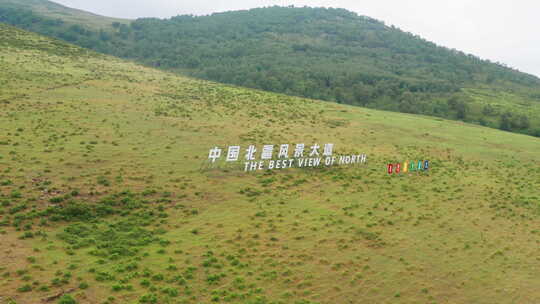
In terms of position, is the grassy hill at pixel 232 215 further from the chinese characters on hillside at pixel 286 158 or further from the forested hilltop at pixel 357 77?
the forested hilltop at pixel 357 77

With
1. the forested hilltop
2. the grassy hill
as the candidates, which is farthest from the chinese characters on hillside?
the forested hilltop

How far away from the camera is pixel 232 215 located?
26.4m

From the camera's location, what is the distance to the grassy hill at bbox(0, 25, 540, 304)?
61.5 feet

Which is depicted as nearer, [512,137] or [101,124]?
[101,124]

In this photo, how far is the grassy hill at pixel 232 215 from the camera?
61.5 ft

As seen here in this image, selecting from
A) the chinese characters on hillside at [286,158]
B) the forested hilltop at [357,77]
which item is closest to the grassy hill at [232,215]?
the chinese characters on hillside at [286,158]

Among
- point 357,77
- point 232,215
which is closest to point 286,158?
point 232,215

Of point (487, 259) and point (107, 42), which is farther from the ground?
point (107, 42)

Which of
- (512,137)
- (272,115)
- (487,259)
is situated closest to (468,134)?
(512,137)

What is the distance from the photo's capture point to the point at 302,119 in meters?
58.5

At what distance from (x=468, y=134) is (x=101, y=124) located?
5202cm

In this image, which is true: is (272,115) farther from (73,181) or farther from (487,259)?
(487,259)

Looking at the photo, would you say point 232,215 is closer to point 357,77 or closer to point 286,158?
point 286,158

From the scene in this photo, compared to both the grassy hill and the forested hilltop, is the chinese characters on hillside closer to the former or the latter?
the grassy hill
